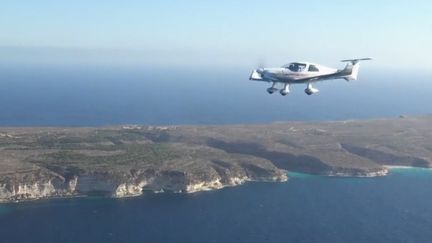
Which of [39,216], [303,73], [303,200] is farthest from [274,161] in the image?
[303,73]

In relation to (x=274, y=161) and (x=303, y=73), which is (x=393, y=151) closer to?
(x=274, y=161)

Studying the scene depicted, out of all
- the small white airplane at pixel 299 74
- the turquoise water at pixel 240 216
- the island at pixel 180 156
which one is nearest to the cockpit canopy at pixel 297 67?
the small white airplane at pixel 299 74

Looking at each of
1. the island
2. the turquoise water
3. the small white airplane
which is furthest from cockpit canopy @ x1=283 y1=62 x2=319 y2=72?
the island

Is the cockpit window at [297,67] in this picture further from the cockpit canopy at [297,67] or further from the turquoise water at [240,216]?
the turquoise water at [240,216]

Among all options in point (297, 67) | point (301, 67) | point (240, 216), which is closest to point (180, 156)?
point (240, 216)

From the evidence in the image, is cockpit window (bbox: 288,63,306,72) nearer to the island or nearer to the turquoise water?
the turquoise water

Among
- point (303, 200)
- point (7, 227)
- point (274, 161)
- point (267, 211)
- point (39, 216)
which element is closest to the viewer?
point (7, 227)
